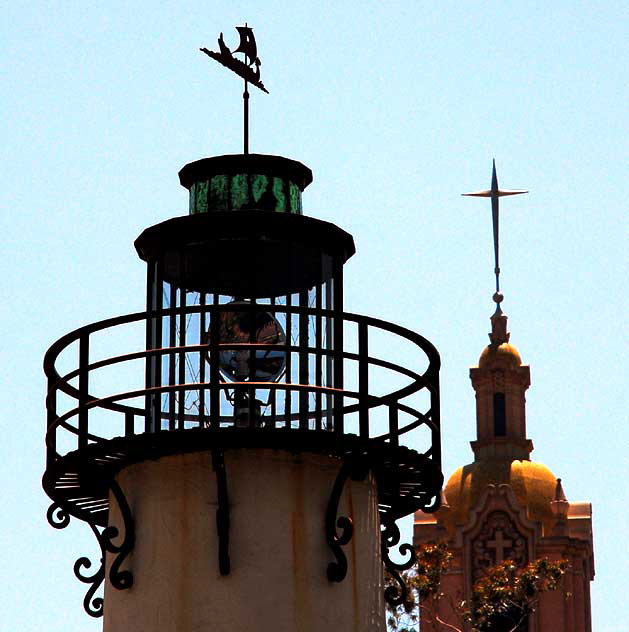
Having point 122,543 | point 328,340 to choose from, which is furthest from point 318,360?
point 122,543

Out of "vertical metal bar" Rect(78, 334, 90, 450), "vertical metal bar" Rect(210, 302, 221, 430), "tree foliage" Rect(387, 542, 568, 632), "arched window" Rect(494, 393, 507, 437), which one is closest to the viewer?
"vertical metal bar" Rect(210, 302, 221, 430)

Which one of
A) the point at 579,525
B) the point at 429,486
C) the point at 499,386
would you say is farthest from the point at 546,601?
the point at 429,486

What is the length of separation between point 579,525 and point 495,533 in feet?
11.1

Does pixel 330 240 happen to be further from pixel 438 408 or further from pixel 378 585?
pixel 378 585

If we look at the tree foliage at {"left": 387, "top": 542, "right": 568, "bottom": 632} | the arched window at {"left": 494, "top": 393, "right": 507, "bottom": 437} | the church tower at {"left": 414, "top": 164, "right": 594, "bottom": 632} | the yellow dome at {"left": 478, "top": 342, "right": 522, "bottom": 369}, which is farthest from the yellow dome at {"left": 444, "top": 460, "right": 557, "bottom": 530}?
the tree foliage at {"left": 387, "top": 542, "right": 568, "bottom": 632}

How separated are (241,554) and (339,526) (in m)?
0.66

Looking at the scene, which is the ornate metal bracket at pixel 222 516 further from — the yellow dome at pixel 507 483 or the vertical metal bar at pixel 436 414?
the yellow dome at pixel 507 483

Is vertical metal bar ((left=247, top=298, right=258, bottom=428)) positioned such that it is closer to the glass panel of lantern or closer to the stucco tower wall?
the glass panel of lantern

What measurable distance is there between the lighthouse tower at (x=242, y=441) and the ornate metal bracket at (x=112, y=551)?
0.04ft

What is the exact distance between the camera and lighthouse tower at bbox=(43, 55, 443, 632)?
47.7ft

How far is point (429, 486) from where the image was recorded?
15.4 metres

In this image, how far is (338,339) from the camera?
1512 cm

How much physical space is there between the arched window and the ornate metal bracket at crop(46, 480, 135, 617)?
73016 mm

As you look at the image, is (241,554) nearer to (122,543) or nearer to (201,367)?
(122,543)
